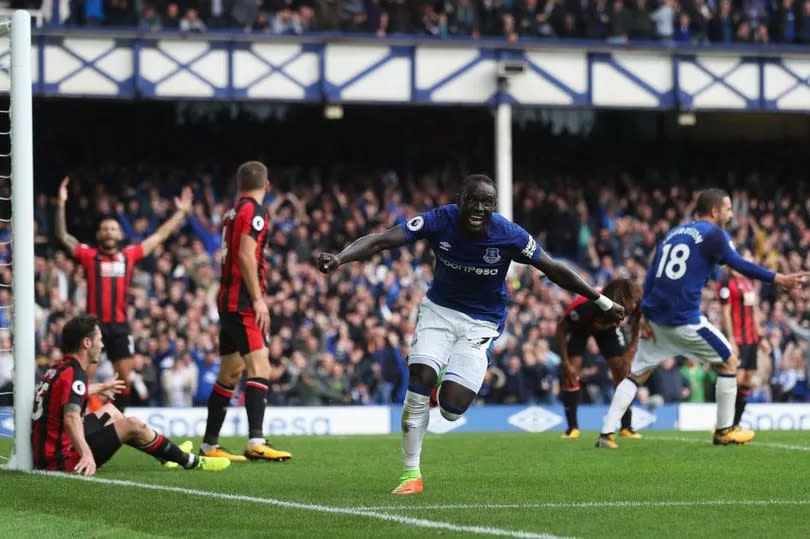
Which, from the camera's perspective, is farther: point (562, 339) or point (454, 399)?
point (562, 339)

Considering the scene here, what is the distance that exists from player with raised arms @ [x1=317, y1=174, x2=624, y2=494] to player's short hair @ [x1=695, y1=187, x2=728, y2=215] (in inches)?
161

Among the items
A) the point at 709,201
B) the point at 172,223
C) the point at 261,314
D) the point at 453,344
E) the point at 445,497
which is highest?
the point at 709,201

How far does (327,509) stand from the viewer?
8.73m

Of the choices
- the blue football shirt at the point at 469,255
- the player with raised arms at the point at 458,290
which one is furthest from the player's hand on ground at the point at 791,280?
the blue football shirt at the point at 469,255

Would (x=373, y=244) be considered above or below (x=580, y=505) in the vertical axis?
above

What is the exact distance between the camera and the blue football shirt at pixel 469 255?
9695 millimetres

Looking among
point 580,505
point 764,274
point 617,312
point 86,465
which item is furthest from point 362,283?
point 580,505

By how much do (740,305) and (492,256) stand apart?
29.5ft

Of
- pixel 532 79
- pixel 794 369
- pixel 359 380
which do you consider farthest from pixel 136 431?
pixel 532 79

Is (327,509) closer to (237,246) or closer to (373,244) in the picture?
(373,244)

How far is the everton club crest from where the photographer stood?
973cm

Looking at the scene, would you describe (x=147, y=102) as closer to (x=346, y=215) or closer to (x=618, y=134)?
(x=346, y=215)

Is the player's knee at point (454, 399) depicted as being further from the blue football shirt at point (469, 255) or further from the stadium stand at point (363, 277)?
the stadium stand at point (363, 277)

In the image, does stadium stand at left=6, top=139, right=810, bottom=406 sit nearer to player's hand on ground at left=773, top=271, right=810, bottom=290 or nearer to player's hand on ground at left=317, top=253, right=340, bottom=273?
player's hand on ground at left=773, top=271, right=810, bottom=290
